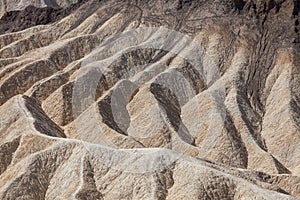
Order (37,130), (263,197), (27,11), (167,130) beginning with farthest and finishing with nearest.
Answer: (27,11)
(167,130)
(37,130)
(263,197)

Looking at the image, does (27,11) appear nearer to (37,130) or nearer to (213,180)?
(37,130)

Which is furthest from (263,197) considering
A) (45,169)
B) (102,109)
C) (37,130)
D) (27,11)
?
(27,11)

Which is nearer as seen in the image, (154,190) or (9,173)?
(154,190)

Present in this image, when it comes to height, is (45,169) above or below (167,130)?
above

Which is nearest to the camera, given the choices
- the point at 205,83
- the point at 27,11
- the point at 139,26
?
the point at 205,83

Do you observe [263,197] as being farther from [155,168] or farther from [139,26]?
[139,26]

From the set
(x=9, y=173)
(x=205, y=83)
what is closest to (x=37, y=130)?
(x=9, y=173)
